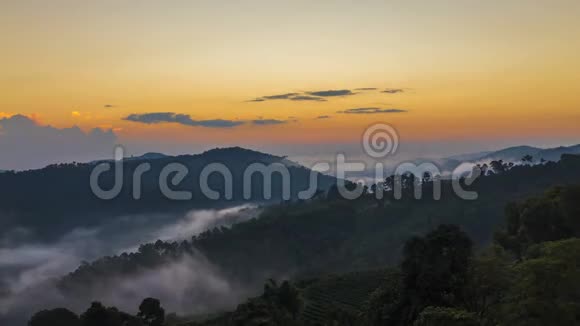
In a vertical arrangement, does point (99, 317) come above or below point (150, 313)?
A: above

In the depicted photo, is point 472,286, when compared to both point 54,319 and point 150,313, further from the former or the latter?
point 54,319

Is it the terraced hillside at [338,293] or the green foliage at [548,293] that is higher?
the green foliage at [548,293]

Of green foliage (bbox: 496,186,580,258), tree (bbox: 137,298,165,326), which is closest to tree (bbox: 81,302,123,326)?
tree (bbox: 137,298,165,326)

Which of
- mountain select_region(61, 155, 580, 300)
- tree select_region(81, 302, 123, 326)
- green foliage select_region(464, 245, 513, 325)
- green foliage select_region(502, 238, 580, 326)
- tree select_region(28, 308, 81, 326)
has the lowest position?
mountain select_region(61, 155, 580, 300)

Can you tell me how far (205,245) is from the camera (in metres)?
182

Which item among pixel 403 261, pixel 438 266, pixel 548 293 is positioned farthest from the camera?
pixel 403 261

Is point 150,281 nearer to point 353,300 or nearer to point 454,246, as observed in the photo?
point 353,300

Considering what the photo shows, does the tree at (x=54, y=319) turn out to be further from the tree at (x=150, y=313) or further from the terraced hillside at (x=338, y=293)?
the terraced hillside at (x=338, y=293)

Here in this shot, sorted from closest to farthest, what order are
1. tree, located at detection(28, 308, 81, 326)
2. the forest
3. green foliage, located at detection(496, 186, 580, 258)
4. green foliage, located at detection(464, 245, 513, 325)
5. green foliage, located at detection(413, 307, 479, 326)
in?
green foliage, located at detection(413, 307, 479, 326), the forest, green foliage, located at detection(464, 245, 513, 325), green foliage, located at detection(496, 186, 580, 258), tree, located at detection(28, 308, 81, 326)

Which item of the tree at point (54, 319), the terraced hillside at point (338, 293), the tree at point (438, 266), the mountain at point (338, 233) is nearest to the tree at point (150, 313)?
the tree at point (54, 319)

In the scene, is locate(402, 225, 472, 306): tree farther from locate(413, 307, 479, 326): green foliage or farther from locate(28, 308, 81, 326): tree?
locate(28, 308, 81, 326): tree

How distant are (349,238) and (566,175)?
6702 cm

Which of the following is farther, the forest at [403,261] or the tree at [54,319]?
the tree at [54,319]

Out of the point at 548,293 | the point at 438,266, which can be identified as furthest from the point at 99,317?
the point at 548,293
